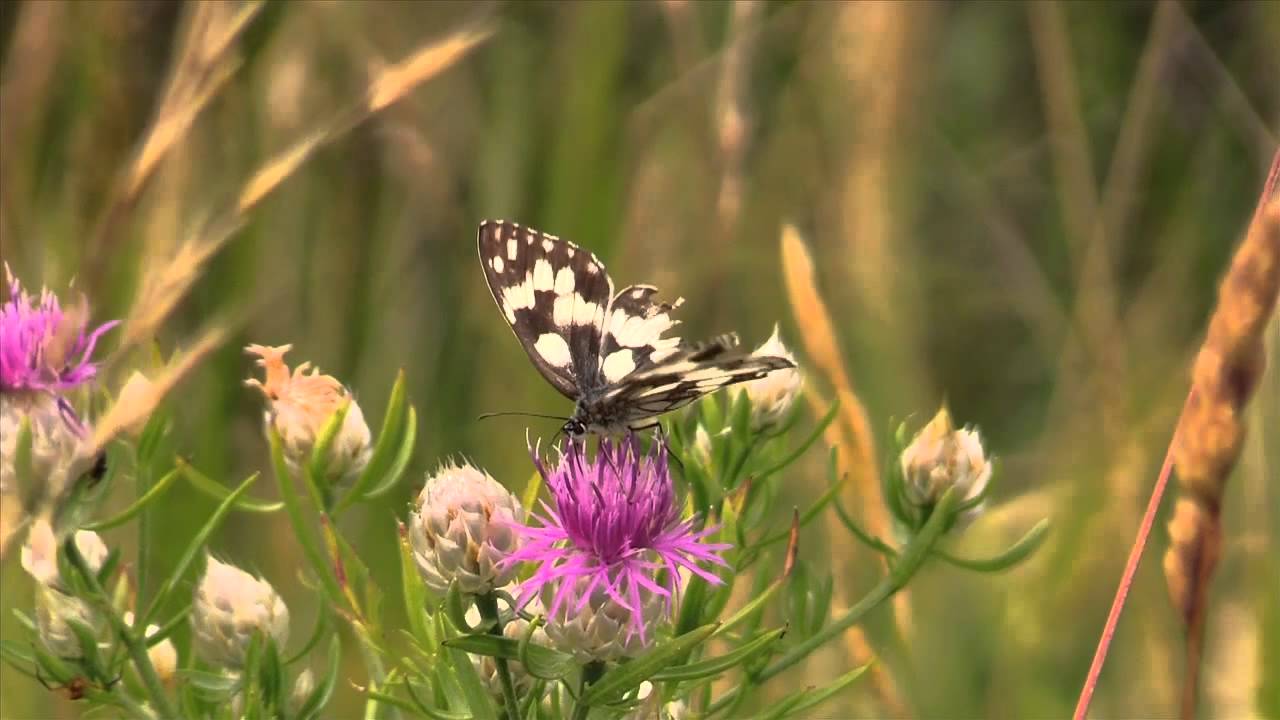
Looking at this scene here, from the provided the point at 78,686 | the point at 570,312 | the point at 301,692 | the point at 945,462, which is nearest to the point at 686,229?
the point at 570,312

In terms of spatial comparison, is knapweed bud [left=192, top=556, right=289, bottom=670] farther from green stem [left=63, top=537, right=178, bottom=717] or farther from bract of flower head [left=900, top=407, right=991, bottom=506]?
bract of flower head [left=900, top=407, right=991, bottom=506]

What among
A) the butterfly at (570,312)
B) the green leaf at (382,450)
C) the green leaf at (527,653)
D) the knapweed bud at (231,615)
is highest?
the butterfly at (570,312)

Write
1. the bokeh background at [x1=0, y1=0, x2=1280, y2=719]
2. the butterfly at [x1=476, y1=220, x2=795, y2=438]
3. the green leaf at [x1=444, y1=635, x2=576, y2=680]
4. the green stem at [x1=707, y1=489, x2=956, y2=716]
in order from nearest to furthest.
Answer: the green leaf at [x1=444, y1=635, x2=576, y2=680], the green stem at [x1=707, y1=489, x2=956, y2=716], the butterfly at [x1=476, y1=220, x2=795, y2=438], the bokeh background at [x1=0, y1=0, x2=1280, y2=719]

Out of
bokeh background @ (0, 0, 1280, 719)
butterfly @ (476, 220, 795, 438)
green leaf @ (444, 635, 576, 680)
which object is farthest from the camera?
bokeh background @ (0, 0, 1280, 719)

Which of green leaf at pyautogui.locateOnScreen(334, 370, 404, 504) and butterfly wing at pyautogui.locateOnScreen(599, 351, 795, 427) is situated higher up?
green leaf at pyautogui.locateOnScreen(334, 370, 404, 504)

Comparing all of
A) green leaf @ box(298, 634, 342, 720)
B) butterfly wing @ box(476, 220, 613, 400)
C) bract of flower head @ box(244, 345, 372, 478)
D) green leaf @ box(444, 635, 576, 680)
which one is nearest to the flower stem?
green leaf @ box(444, 635, 576, 680)

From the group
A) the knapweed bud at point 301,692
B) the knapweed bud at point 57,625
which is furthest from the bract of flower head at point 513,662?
the knapweed bud at point 57,625

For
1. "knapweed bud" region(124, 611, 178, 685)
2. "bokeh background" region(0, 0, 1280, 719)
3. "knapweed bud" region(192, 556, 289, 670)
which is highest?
"bokeh background" region(0, 0, 1280, 719)

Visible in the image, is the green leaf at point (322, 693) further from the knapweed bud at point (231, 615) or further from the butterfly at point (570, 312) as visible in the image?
the butterfly at point (570, 312)
